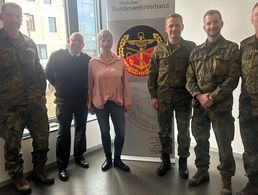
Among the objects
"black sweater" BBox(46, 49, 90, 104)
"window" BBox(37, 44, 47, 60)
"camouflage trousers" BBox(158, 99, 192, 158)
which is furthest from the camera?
"window" BBox(37, 44, 47, 60)

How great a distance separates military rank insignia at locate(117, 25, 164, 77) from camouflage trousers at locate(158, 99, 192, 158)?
1.88ft

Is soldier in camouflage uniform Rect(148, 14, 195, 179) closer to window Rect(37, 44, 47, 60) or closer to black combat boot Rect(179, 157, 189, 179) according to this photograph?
black combat boot Rect(179, 157, 189, 179)

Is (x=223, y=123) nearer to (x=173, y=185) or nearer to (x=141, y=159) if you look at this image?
(x=173, y=185)

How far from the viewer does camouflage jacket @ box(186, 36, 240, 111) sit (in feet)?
7.73

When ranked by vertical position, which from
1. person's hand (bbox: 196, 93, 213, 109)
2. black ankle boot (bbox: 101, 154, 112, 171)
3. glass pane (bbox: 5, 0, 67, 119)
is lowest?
black ankle boot (bbox: 101, 154, 112, 171)

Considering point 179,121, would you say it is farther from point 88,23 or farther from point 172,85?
point 88,23

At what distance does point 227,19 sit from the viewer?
3.32m

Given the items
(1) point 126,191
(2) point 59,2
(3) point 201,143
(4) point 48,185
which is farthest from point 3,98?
(3) point 201,143

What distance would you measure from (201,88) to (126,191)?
4.07ft

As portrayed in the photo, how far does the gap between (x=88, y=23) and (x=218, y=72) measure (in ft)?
7.97

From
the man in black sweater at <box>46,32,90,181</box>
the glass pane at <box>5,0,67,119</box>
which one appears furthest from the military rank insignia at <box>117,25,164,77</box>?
the glass pane at <box>5,0,67,119</box>

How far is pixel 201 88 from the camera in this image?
252cm

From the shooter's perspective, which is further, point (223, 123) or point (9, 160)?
point (9, 160)

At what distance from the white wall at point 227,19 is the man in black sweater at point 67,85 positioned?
1.53 metres
